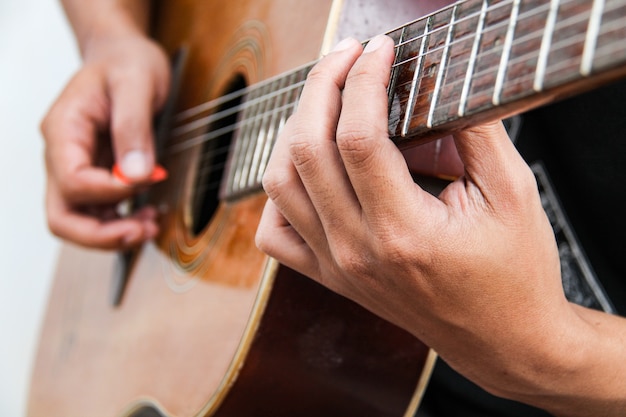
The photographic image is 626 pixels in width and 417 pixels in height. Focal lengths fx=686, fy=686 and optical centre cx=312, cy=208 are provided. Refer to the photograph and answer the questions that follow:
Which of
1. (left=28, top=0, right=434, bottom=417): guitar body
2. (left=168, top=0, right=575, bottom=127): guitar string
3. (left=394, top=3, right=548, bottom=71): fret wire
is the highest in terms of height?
(left=168, top=0, right=575, bottom=127): guitar string

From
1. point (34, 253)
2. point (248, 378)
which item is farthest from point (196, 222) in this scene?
point (34, 253)

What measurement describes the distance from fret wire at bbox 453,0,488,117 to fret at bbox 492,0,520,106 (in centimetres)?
2

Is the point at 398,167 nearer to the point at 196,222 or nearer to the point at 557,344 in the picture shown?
the point at 557,344

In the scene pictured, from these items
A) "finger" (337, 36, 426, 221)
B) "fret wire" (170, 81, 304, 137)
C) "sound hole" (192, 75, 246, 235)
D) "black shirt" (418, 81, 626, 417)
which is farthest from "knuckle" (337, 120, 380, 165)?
"sound hole" (192, 75, 246, 235)

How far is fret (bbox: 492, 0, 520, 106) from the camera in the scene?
0.43m

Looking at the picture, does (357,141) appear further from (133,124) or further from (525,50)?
(133,124)

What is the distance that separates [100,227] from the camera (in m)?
1.08

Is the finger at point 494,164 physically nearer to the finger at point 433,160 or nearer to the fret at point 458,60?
the fret at point 458,60

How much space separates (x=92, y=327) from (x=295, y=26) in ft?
2.11

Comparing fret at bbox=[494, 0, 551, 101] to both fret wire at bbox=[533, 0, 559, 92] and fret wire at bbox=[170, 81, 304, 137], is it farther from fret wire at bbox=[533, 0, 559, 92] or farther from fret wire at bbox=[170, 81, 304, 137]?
fret wire at bbox=[170, 81, 304, 137]

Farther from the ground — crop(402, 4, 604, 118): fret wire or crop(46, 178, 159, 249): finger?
crop(402, 4, 604, 118): fret wire

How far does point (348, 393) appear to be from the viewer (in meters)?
0.80

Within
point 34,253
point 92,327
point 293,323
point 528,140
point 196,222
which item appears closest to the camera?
point 293,323

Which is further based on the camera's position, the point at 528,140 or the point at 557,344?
the point at 528,140
